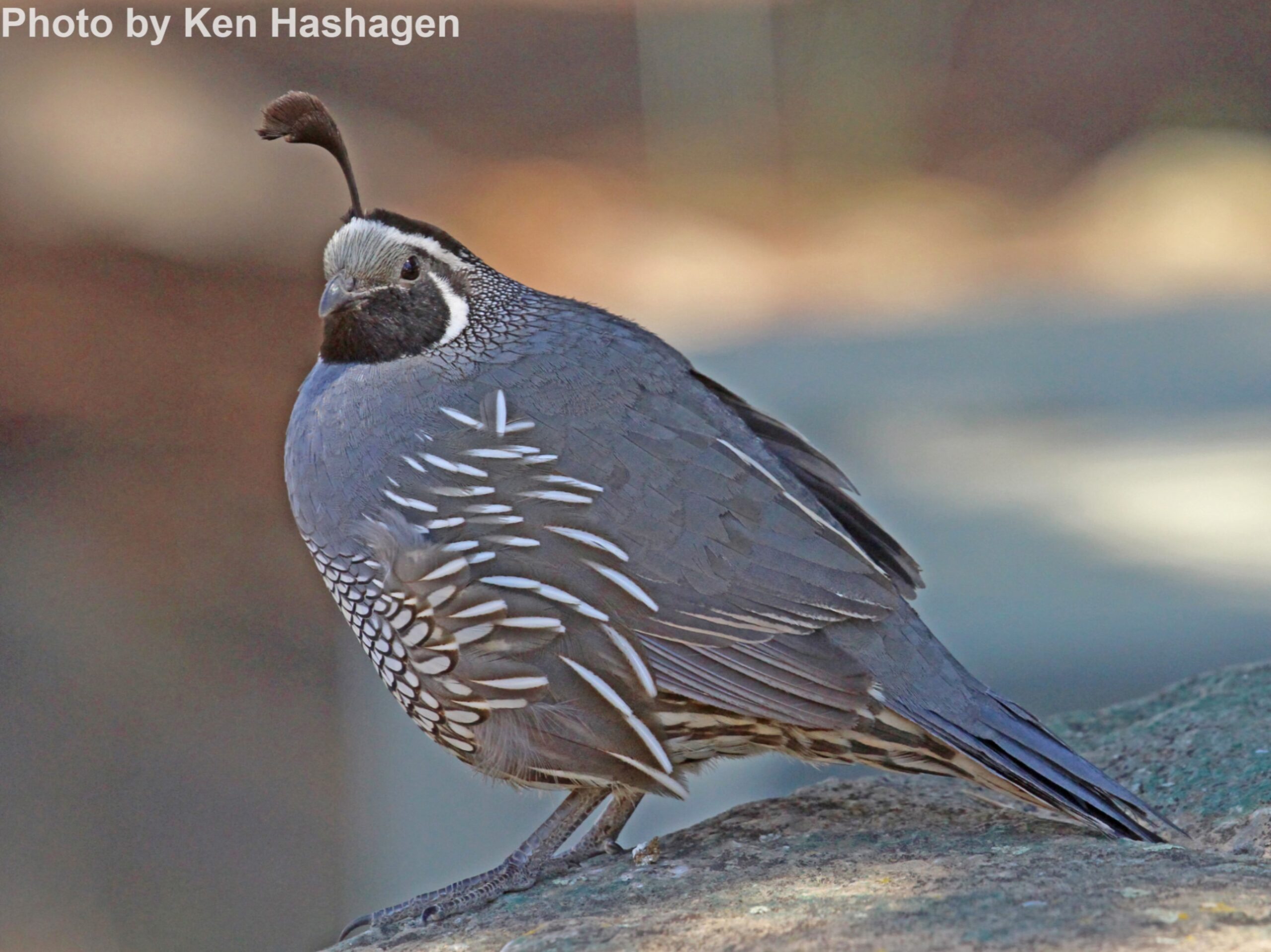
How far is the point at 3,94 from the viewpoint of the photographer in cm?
821

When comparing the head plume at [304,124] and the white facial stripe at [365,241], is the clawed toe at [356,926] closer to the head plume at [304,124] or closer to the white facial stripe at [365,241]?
the white facial stripe at [365,241]

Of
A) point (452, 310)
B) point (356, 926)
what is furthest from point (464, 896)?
point (452, 310)

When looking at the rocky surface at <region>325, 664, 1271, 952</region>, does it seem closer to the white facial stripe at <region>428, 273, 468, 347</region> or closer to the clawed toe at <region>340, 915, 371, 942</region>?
the clawed toe at <region>340, 915, 371, 942</region>

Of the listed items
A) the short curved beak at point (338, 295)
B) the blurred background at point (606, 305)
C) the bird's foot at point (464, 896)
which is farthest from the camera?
the blurred background at point (606, 305)

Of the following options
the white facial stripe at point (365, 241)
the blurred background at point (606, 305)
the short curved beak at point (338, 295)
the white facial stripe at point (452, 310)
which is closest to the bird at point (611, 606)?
the white facial stripe at point (452, 310)

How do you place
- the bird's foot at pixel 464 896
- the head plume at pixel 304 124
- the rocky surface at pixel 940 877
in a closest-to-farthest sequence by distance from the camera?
the rocky surface at pixel 940 877
the bird's foot at pixel 464 896
the head plume at pixel 304 124

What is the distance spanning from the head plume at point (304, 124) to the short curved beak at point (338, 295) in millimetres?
260

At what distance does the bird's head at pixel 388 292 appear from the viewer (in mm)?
3318

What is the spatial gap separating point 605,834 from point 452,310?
127cm

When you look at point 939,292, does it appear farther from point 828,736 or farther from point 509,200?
point 828,736

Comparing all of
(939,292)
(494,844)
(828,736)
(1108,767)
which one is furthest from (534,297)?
(939,292)

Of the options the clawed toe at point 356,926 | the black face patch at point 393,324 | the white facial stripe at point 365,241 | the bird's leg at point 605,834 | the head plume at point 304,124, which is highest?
the head plume at point 304,124

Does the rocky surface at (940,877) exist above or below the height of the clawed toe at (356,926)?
above

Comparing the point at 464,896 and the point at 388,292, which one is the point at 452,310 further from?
the point at 464,896
